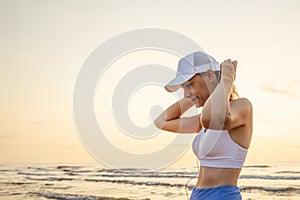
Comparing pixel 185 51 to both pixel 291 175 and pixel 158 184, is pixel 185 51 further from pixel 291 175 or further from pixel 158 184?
pixel 291 175

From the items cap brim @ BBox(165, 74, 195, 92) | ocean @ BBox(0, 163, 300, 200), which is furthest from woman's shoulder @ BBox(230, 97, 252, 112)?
ocean @ BBox(0, 163, 300, 200)

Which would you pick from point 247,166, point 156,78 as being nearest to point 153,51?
point 156,78

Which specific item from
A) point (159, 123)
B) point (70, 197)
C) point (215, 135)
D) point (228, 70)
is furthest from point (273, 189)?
point (228, 70)

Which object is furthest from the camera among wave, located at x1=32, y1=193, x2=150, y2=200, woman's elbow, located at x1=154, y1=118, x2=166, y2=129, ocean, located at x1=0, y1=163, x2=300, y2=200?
ocean, located at x1=0, y1=163, x2=300, y2=200

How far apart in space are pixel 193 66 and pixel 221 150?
1.25 ft

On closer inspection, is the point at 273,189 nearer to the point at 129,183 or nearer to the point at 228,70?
the point at 129,183

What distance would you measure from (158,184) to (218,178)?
43.8 ft

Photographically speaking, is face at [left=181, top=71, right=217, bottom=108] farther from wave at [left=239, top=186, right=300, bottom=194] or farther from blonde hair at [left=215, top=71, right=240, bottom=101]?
wave at [left=239, top=186, right=300, bottom=194]

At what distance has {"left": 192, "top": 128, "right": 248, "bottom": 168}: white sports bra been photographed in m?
2.09

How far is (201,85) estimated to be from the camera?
2113 millimetres

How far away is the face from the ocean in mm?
10146

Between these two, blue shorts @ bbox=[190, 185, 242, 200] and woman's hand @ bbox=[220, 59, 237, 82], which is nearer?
woman's hand @ bbox=[220, 59, 237, 82]

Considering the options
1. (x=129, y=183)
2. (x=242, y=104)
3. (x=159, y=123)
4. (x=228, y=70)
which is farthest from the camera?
(x=129, y=183)

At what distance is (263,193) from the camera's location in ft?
41.9
